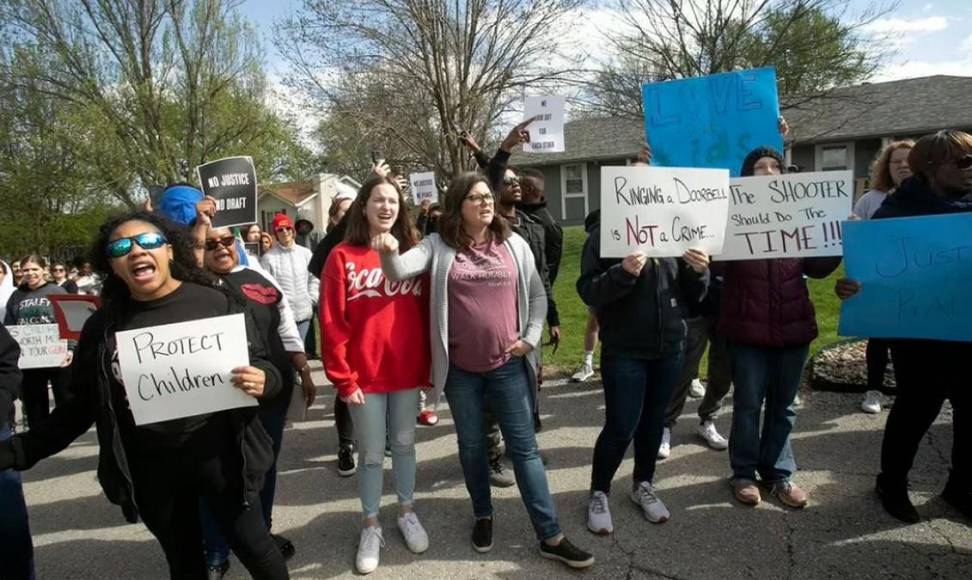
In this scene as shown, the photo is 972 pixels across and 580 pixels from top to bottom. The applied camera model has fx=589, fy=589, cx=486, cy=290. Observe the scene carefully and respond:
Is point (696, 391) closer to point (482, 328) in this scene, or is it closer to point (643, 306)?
point (643, 306)

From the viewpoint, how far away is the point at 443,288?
9.47 feet

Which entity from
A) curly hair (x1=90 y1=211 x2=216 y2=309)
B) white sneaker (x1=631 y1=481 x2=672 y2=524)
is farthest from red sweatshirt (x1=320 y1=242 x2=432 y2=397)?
white sneaker (x1=631 y1=481 x2=672 y2=524)

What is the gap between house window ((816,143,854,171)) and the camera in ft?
73.7

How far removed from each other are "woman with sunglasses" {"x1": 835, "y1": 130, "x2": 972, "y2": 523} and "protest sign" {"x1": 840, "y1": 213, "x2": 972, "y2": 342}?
11 centimetres

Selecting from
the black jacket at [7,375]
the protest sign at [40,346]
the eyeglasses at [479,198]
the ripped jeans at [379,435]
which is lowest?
the ripped jeans at [379,435]

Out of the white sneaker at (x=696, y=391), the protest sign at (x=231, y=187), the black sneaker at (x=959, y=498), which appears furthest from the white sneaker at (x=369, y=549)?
the white sneaker at (x=696, y=391)

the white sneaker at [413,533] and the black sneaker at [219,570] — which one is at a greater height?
the white sneaker at [413,533]

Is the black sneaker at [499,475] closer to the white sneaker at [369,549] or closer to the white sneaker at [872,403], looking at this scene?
the white sneaker at [369,549]

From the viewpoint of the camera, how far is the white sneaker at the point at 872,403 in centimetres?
459

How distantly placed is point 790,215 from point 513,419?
1827 mm

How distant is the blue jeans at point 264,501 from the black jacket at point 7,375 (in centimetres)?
99

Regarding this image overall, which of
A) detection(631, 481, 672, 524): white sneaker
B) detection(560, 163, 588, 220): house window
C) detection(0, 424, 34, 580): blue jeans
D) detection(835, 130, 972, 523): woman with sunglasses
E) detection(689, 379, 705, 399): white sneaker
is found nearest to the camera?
detection(0, 424, 34, 580): blue jeans

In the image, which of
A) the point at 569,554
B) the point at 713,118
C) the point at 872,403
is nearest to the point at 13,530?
the point at 569,554

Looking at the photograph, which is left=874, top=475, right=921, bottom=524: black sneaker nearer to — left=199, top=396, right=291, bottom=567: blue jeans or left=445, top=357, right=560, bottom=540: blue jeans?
left=445, top=357, right=560, bottom=540: blue jeans
